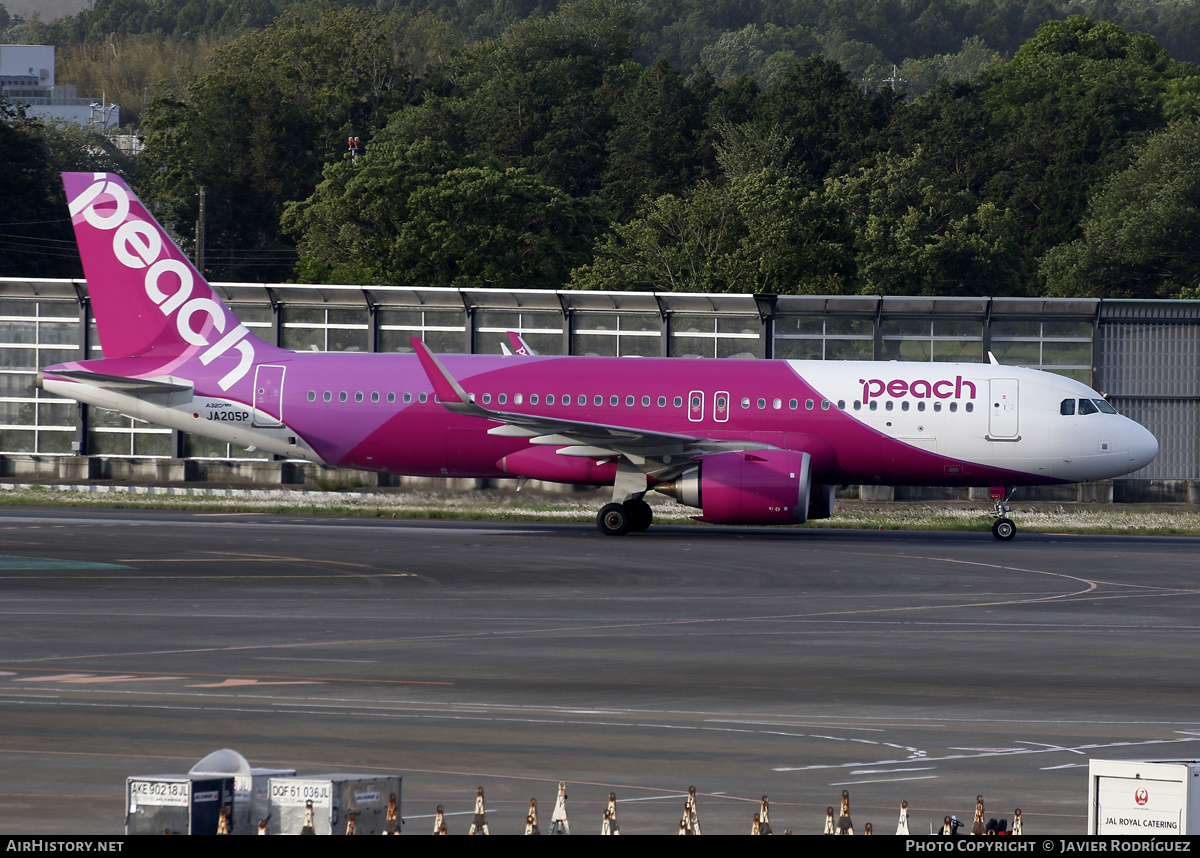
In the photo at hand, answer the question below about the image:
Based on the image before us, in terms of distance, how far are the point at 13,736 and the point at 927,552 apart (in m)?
25.0

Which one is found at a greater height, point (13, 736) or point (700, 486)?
point (700, 486)

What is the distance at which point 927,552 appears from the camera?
35938mm

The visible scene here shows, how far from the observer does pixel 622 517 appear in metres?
38.2

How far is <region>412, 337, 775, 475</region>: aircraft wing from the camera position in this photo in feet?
118

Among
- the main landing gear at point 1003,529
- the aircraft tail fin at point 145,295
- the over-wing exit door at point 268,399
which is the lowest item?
the main landing gear at point 1003,529

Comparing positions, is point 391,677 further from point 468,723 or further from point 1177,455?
point 1177,455

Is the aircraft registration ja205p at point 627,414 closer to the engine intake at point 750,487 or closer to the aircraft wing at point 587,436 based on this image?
the aircraft wing at point 587,436

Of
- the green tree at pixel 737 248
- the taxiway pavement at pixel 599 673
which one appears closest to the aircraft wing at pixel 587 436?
the taxiway pavement at pixel 599 673

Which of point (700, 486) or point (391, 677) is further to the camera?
point (700, 486)

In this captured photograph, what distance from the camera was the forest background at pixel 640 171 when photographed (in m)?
82.2

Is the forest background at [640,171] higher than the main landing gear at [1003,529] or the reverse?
higher

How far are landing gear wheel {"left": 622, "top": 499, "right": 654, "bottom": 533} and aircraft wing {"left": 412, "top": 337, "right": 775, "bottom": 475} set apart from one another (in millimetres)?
1135

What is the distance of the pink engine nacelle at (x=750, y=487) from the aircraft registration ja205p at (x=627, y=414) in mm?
577
